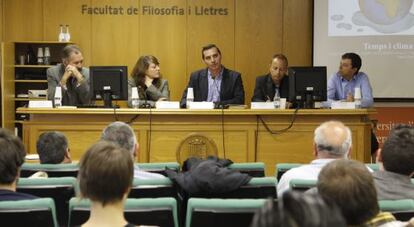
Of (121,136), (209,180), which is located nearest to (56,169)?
(121,136)

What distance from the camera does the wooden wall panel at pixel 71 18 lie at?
8.17 meters

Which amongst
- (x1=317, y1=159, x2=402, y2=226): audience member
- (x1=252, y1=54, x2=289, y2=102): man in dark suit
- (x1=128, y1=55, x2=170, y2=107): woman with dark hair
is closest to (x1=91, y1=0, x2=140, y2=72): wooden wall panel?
(x1=128, y1=55, x2=170, y2=107): woman with dark hair

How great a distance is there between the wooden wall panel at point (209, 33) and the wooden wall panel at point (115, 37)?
0.75 metres

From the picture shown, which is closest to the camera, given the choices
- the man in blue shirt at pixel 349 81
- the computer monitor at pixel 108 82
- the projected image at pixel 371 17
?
the computer monitor at pixel 108 82

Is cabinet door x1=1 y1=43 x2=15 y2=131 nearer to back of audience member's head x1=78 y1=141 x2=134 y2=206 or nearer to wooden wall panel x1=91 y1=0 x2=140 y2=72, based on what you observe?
wooden wall panel x1=91 y1=0 x2=140 y2=72

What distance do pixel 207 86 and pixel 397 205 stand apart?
4649 mm

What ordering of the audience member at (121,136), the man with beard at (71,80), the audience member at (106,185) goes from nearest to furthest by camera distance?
the audience member at (106,185)
the audience member at (121,136)
the man with beard at (71,80)

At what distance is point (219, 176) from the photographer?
2.83 metres

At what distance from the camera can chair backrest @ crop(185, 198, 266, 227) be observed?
2.34 meters

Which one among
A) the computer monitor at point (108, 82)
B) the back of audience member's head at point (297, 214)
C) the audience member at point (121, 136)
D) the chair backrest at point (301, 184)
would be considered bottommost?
the chair backrest at point (301, 184)

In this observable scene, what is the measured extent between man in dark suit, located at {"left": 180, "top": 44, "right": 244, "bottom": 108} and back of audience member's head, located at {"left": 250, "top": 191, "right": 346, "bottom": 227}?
5572mm

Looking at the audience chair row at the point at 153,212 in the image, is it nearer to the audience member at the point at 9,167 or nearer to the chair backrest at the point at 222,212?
the chair backrest at the point at 222,212

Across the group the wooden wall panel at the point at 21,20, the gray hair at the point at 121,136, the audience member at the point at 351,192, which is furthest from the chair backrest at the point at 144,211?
the wooden wall panel at the point at 21,20

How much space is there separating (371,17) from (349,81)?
4.31ft
